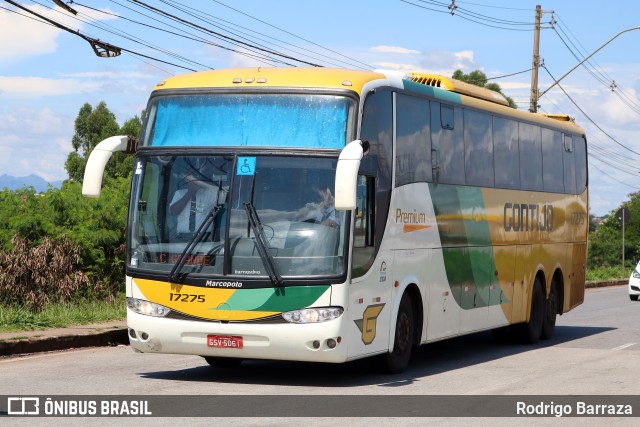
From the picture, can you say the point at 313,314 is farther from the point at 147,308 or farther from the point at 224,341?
the point at 147,308

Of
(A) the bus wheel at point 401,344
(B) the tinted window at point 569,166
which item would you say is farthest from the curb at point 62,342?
(B) the tinted window at point 569,166

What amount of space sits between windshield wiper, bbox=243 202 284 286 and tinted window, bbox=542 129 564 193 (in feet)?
29.5

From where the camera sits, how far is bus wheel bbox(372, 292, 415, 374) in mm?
13484

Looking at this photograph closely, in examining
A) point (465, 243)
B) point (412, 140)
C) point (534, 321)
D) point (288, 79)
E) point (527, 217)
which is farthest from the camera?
point (534, 321)

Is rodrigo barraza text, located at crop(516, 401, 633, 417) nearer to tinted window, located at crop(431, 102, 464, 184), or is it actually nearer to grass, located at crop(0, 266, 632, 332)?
tinted window, located at crop(431, 102, 464, 184)

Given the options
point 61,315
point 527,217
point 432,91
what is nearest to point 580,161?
point 527,217

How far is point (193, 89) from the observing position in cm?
1302

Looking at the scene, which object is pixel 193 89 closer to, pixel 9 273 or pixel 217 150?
pixel 217 150

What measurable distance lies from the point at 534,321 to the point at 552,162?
9.48 feet

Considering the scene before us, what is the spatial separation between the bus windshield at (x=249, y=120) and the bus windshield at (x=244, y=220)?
229 mm

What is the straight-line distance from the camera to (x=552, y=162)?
20.5m

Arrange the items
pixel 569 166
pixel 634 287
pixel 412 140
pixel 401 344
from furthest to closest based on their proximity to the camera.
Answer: pixel 634 287 → pixel 569 166 → pixel 412 140 → pixel 401 344

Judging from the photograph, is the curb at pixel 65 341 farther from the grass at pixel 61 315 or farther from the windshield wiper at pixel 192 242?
the windshield wiper at pixel 192 242

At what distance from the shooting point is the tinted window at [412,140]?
1382 centimetres
